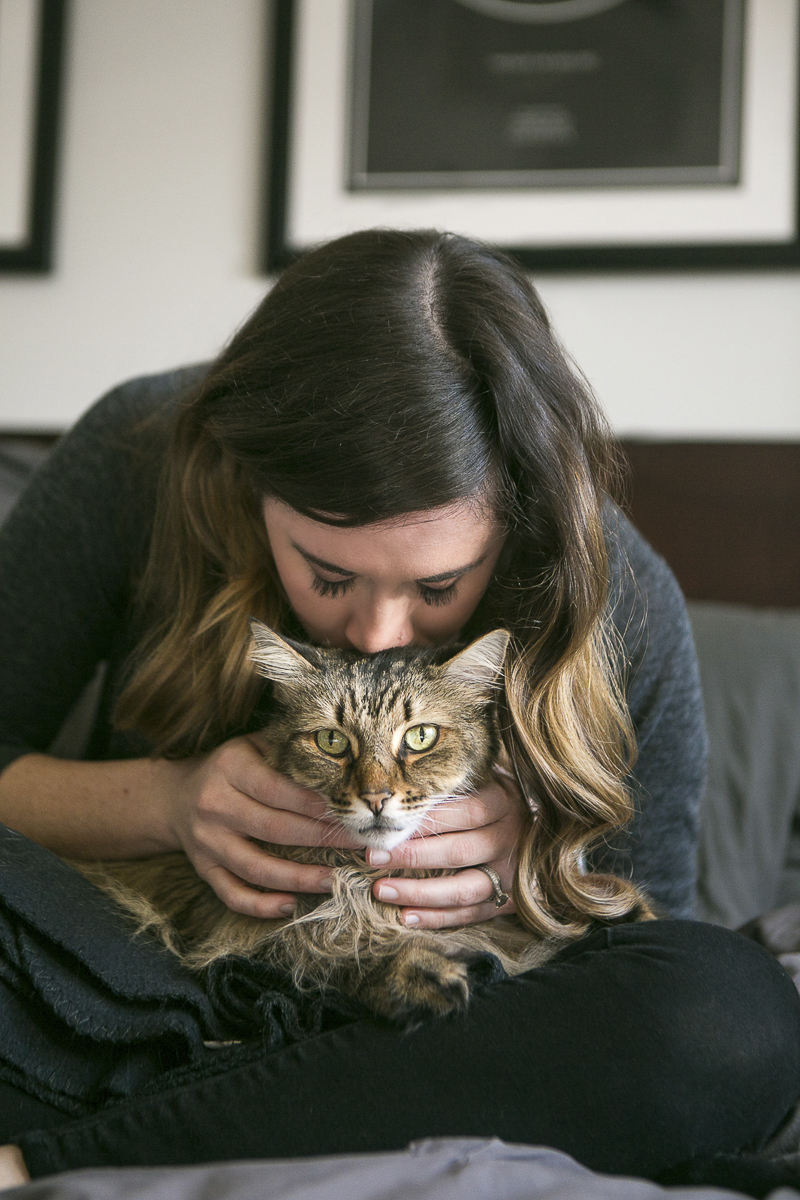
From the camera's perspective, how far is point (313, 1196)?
0.66 meters

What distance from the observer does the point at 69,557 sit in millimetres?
1333

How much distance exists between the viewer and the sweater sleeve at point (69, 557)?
52.3 inches

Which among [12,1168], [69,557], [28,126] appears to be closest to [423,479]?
[69,557]

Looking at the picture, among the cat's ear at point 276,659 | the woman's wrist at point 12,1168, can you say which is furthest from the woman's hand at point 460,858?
the woman's wrist at point 12,1168

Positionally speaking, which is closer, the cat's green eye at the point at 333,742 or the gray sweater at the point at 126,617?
the cat's green eye at the point at 333,742

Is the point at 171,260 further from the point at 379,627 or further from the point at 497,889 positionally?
the point at 497,889

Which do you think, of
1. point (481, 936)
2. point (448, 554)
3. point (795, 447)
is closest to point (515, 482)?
point (448, 554)

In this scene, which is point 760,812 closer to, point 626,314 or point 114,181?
point 626,314

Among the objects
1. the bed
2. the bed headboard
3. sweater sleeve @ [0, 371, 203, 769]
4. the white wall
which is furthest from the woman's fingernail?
the white wall

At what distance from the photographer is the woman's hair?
0.99m

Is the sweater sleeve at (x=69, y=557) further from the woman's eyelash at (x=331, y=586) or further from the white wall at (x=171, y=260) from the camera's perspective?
the white wall at (x=171, y=260)

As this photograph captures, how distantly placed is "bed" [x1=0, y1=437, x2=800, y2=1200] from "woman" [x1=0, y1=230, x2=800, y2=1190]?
112 mm

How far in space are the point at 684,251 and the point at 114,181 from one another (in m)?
1.38

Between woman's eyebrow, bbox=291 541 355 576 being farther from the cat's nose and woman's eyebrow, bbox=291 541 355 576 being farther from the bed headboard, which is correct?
the bed headboard
